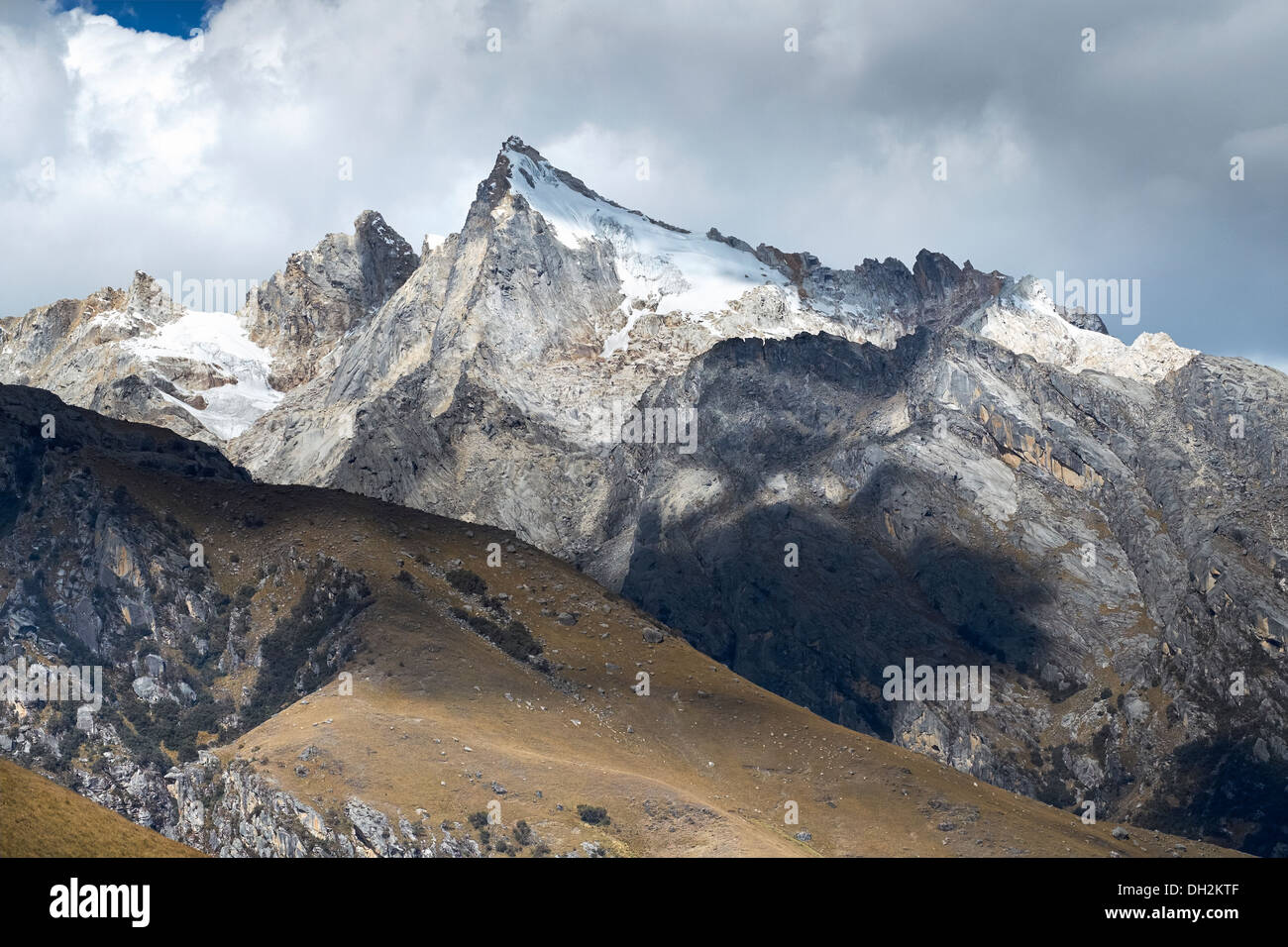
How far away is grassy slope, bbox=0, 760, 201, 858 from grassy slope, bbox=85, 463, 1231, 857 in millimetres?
49387

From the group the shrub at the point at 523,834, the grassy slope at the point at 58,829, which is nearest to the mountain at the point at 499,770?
the shrub at the point at 523,834

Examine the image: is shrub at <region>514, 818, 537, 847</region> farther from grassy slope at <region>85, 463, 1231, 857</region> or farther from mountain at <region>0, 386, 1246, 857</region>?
grassy slope at <region>85, 463, 1231, 857</region>

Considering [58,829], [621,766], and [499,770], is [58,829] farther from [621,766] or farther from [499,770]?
[621,766]

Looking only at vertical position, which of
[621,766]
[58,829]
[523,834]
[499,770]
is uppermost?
[58,829]

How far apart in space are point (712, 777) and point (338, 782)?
48909 mm

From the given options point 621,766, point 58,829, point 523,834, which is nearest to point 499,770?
point 523,834

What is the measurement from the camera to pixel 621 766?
168m

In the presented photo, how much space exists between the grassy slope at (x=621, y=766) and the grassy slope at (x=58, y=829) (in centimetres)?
4939

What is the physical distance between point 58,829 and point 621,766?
3443 inches

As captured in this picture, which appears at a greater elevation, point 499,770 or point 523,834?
point 499,770

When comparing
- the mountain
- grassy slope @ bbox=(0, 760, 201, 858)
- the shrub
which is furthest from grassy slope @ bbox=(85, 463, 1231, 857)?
grassy slope @ bbox=(0, 760, 201, 858)
